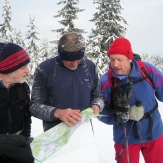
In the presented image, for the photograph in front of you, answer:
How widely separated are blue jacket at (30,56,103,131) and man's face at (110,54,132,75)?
66cm

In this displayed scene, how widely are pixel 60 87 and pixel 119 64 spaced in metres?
1.09

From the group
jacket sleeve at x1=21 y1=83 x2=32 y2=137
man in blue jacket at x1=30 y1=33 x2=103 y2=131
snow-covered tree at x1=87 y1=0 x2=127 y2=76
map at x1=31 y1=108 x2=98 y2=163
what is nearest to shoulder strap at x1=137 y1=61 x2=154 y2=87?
man in blue jacket at x1=30 y1=33 x2=103 y2=131

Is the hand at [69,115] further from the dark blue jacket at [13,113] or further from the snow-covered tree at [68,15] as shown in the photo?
the snow-covered tree at [68,15]

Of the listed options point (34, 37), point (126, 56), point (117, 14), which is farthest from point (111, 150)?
point (34, 37)

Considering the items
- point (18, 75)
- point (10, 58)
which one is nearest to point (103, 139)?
point (18, 75)

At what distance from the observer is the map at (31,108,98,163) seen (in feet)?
6.45

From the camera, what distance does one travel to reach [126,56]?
3.06 metres

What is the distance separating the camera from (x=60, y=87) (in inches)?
94.4

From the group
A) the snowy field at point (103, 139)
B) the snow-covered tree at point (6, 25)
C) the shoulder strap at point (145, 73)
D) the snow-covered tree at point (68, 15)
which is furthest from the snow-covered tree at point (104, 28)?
the shoulder strap at point (145, 73)

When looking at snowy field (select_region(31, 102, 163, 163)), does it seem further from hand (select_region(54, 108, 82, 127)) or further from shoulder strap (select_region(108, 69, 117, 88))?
hand (select_region(54, 108, 82, 127))

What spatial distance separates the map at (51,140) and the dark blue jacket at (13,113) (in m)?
0.42

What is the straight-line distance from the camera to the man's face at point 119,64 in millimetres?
3025

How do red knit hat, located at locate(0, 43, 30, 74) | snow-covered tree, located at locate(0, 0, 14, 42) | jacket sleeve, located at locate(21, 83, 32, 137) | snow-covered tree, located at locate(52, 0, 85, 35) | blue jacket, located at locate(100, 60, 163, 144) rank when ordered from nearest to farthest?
red knit hat, located at locate(0, 43, 30, 74) → jacket sleeve, located at locate(21, 83, 32, 137) → blue jacket, located at locate(100, 60, 163, 144) → snow-covered tree, located at locate(52, 0, 85, 35) → snow-covered tree, located at locate(0, 0, 14, 42)

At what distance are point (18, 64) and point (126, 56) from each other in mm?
1643
